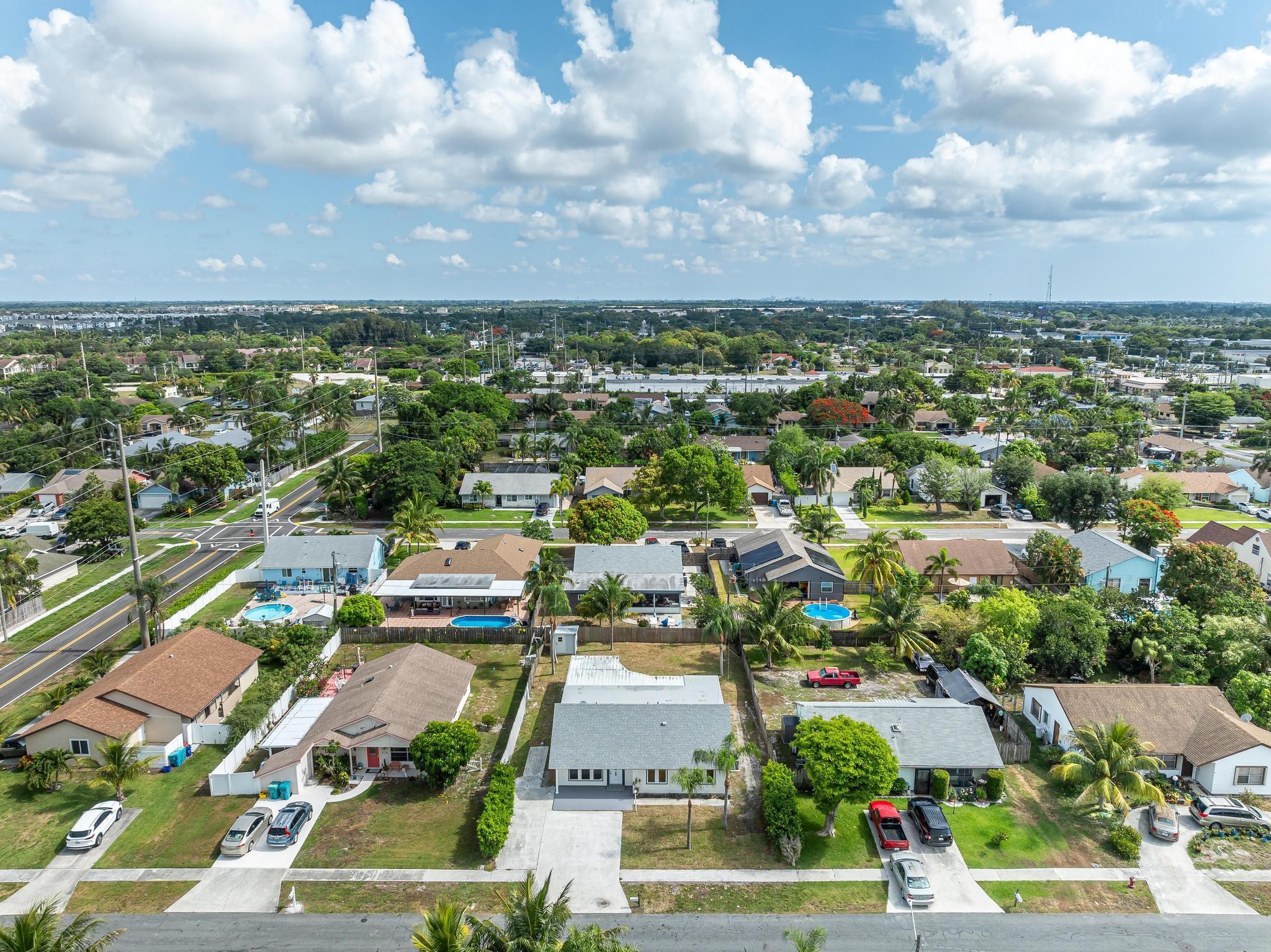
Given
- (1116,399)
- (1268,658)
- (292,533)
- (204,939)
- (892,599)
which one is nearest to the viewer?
(204,939)

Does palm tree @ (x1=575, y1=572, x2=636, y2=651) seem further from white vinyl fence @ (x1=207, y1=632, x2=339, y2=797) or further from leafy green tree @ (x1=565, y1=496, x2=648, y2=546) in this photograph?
white vinyl fence @ (x1=207, y1=632, x2=339, y2=797)

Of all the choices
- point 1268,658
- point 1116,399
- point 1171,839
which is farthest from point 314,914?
point 1116,399

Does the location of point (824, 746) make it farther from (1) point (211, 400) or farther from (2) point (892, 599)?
(1) point (211, 400)

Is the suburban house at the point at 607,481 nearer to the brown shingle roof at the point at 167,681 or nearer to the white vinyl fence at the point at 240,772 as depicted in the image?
the brown shingle roof at the point at 167,681

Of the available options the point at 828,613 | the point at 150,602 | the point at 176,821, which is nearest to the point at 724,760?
the point at 176,821

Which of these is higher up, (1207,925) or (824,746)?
(824,746)

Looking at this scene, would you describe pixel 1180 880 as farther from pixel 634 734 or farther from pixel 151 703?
pixel 151 703

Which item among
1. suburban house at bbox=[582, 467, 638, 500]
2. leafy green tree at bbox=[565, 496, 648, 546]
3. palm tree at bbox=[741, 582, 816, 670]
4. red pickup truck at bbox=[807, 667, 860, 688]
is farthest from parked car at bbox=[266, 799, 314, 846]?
suburban house at bbox=[582, 467, 638, 500]
